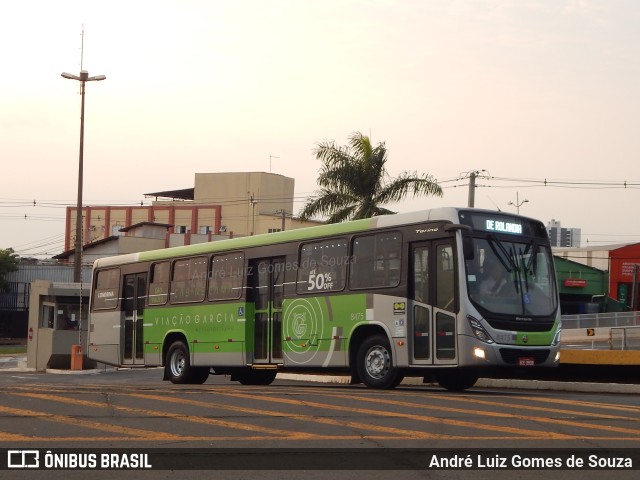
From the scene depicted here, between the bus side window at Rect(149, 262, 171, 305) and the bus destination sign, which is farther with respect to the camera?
the bus side window at Rect(149, 262, 171, 305)

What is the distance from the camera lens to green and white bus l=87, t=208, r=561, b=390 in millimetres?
18016

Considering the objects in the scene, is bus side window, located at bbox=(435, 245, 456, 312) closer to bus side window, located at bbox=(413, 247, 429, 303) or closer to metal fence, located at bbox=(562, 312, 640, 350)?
bus side window, located at bbox=(413, 247, 429, 303)

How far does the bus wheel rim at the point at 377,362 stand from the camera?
743 inches

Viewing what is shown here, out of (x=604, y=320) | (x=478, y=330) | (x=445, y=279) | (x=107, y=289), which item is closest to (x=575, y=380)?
(x=478, y=330)

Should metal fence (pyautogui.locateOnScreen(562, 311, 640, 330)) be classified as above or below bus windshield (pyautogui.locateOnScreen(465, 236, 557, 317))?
below

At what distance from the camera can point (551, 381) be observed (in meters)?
23.5

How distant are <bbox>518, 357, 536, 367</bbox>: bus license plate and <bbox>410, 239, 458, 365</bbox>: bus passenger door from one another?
1248 millimetres

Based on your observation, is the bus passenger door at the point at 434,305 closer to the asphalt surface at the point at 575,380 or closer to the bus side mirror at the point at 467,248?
the bus side mirror at the point at 467,248

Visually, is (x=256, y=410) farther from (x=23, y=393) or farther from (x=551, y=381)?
(x=551, y=381)

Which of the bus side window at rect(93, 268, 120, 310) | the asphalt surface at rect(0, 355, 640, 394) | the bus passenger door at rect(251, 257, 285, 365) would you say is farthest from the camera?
the bus side window at rect(93, 268, 120, 310)

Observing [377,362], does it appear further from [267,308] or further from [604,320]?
[604,320]

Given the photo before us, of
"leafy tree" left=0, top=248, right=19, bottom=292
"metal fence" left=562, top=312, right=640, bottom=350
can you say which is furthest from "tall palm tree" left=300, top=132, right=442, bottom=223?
"leafy tree" left=0, top=248, right=19, bottom=292

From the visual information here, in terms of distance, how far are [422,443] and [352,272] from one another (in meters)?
9.80

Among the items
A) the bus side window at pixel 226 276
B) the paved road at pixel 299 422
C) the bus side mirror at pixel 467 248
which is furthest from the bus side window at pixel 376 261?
the paved road at pixel 299 422
